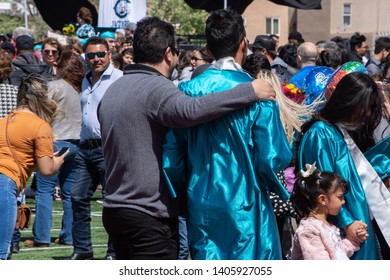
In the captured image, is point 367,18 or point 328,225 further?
point 367,18

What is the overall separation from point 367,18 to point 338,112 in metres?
57.4

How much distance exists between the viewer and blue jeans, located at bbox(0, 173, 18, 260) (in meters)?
7.36

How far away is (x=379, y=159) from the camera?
20.4ft

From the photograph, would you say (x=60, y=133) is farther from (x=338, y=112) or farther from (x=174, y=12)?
(x=174, y=12)

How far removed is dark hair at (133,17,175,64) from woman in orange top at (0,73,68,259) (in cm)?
190

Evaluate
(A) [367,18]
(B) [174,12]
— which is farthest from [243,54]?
(A) [367,18]

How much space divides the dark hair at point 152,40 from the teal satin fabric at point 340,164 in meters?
0.96


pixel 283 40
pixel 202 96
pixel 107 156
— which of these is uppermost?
pixel 202 96

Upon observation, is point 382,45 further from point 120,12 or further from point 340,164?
point 340,164

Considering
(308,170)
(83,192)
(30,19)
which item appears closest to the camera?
(308,170)

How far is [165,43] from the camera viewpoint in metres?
5.62

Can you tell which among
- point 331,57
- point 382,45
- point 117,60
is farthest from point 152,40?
point 382,45

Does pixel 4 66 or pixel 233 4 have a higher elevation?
pixel 4 66

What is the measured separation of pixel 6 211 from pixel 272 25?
59.4 meters
